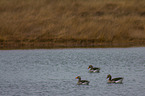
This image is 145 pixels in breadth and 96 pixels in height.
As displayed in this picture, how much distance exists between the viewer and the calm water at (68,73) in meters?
22.7

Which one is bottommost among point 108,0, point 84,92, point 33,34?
point 84,92

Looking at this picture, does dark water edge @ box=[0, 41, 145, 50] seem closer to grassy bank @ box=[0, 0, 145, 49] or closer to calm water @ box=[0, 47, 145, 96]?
grassy bank @ box=[0, 0, 145, 49]

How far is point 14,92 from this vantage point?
22516 millimetres

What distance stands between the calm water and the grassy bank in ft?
33.0

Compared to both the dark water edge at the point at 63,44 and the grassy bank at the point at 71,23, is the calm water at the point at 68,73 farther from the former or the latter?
the grassy bank at the point at 71,23

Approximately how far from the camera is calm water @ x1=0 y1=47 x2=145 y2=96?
22.7 m

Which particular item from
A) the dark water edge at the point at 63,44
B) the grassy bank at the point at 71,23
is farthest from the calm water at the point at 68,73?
the grassy bank at the point at 71,23

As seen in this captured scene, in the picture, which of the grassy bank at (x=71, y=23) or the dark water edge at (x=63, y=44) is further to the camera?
the grassy bank at (x=71, y=23)

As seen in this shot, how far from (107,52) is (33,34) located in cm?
1899

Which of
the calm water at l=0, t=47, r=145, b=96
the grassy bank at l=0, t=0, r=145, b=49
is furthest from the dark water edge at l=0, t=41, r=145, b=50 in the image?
the calm water at l=0, t=47, r=145, b=96

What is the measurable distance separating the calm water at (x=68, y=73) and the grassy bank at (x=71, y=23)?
1007 cm

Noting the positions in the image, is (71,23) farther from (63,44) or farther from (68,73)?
(68,73)

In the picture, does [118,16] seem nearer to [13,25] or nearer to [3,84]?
[13,25]

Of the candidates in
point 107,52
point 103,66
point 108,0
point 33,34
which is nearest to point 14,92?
point 103,66
